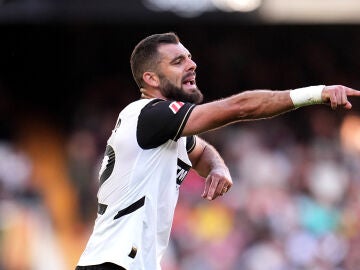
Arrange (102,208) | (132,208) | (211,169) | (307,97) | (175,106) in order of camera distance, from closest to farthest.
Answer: (307,97) → (175,106) → (132,208) → (102,208) → (211,169)

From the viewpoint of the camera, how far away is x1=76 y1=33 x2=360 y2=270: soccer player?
5477mm

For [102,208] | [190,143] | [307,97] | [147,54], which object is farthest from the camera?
[190,143]

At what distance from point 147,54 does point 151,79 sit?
0.17 metres

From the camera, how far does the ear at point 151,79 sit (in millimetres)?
6078

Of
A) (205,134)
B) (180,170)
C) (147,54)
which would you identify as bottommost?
(180,170)

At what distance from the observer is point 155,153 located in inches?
227

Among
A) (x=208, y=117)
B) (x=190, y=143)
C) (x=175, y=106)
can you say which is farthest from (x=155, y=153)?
(x=190, y=143)

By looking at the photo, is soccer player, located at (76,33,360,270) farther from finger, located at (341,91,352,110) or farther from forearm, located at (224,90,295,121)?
finger, located at (341,91,352,110)

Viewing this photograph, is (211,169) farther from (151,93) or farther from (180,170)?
(151,93)

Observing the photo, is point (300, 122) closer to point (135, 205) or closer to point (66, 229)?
point (66, 229)

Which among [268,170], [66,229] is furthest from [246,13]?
[66,229]

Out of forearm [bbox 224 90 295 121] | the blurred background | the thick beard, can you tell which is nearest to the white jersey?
the thick beard

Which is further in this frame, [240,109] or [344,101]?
[240,109]

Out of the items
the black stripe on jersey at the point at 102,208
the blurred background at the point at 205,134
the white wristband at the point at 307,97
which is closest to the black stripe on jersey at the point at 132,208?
the black stripe on jersey at the point at 102,208
